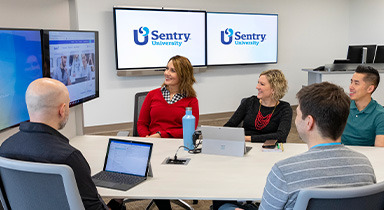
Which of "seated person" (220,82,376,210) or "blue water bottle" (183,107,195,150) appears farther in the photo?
"blue water bottle" (183,107,195,150)

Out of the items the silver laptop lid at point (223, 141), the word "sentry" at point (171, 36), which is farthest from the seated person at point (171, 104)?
the word "sentry" at point (171, 36)

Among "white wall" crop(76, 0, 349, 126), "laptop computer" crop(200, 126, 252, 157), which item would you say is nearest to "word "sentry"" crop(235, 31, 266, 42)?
"white wall" crop(76, 0, 349, 126)

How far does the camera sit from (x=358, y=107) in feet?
9.15

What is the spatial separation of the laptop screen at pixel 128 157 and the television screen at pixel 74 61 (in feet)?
2.21

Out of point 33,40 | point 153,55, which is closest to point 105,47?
point 153,55

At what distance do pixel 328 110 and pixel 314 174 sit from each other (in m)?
0.26

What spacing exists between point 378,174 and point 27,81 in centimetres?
205

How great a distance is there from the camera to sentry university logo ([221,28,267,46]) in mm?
6695

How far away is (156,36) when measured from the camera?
20.1ft

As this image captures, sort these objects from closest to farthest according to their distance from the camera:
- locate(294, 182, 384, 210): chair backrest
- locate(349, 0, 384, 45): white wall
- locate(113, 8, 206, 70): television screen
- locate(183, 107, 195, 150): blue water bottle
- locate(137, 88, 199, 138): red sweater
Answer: locate(294, 182, 384, 210): chair backrest
locate(183, 107, 195, 150): blue water bottle
locate(137, 88, 199, 138): red sweater
locate(113, 8, 206, 70): television screen
locate(349, 0, 384, 45): white wall

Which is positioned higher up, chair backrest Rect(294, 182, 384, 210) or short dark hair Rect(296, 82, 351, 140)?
short dark hair Rect(296, 82, 351, 140)

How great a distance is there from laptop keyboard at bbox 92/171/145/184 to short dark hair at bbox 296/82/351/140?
3.27 ft

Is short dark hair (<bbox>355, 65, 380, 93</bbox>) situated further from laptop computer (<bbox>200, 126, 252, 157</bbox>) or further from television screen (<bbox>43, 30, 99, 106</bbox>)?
television screen (<bbox>43, 30, 99, 106</bbox>)

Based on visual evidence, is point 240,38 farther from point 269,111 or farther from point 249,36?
point 269,111
